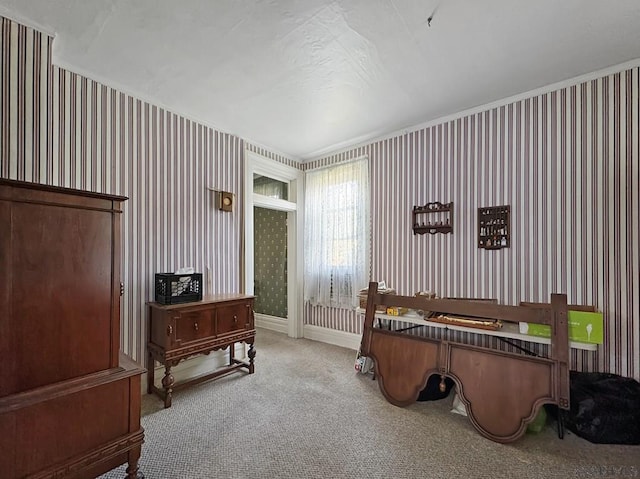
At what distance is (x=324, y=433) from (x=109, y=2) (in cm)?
299

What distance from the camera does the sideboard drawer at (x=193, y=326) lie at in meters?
2.48

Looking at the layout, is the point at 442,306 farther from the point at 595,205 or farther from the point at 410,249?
the point at 595,205

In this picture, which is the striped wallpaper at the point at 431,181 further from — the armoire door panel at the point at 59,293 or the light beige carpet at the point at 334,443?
the armoire door panel at the point at 59,293

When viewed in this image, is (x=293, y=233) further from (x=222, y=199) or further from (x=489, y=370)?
(x=489, y=370)

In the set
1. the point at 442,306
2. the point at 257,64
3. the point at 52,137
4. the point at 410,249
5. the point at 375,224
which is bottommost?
the point at 442,306

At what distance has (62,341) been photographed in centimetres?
131

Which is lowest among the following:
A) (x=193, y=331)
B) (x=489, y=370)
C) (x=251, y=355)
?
(x=251, y=355)

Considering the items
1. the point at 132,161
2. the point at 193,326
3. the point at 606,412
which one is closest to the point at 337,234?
the point at 193,326

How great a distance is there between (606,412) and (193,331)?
310cm

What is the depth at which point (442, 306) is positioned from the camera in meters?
2.41

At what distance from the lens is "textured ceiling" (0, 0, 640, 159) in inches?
67.9

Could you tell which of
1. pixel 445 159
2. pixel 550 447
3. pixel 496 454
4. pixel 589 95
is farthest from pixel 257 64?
pixel 550 447

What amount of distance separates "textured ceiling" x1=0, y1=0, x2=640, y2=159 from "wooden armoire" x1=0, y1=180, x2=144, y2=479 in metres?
1.28

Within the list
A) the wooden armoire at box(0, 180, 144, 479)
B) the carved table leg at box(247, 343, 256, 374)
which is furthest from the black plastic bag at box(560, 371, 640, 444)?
the wooden armoire at box(0, 180, 144, 479)
